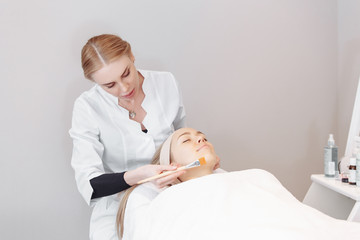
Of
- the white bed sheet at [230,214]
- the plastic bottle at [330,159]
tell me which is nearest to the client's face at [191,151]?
the white bed sheet at [230,214]

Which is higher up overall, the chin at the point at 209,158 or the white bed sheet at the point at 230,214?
the chin at the point at 209,158

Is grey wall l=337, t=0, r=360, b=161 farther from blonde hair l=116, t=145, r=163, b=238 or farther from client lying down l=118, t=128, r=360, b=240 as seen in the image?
blonde hair l=116, t=145, r=163, b=238

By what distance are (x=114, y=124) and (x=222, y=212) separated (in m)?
0.55

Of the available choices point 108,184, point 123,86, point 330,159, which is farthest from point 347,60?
point 108,184

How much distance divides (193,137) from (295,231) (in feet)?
1.63

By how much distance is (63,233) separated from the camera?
164 cm

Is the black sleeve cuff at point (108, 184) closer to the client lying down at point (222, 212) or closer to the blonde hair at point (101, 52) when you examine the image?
the client lying down at point (222, 212)

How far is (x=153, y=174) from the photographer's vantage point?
1100mm

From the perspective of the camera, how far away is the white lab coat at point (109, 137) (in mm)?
1205

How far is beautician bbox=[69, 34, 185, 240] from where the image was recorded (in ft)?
3.76

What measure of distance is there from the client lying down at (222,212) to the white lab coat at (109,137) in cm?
14

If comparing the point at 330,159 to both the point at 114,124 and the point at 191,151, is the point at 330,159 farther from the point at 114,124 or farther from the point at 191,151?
the point at 114,124

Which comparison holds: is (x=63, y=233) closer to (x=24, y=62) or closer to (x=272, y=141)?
(x=24, y=62)

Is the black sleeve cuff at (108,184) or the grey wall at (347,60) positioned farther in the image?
the grey wall at (347,60)
